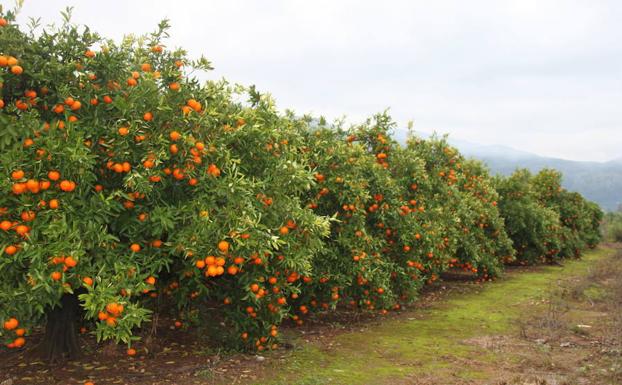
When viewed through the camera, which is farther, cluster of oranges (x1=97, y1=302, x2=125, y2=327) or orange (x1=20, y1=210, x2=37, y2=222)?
orange (x1=20, y1=210, x2=37, y2=222)

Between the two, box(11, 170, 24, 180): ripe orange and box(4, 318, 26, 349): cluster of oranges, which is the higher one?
box(11, 170, 24, 180): ripe orange

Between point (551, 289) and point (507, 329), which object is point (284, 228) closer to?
point (507, 329)

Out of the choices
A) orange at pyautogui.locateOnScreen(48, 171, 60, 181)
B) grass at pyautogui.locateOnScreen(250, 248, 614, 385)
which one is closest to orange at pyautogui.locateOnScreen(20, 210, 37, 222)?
orange at pyautogui.locateOnScreen(48, 171, 60, 181)

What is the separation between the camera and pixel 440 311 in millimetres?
12711

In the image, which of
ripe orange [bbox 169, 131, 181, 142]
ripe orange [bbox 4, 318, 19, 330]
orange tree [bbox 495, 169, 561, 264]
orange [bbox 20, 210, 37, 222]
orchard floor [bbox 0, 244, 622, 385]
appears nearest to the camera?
orange [bbox 20, 210, 37, 222]

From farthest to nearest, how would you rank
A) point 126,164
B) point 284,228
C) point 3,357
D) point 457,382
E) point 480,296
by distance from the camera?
point 480,296 < point 3,357 < point 457,382 < point 284,228 < point 126,164

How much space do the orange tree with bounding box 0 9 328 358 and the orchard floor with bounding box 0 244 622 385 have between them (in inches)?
37.3

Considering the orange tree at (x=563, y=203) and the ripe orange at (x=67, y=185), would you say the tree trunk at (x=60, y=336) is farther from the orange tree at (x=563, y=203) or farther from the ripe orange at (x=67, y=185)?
the orange tree at (x=563, y=203)

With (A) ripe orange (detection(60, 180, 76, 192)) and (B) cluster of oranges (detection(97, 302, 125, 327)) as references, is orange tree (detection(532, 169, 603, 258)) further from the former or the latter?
(A) ripe orange (detection(60, 180, 76, 192))

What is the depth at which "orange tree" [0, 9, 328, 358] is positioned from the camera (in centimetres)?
509

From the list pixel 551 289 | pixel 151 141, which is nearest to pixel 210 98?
pixel 151 141

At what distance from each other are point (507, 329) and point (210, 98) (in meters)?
7.52

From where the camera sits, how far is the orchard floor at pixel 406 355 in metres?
7.06

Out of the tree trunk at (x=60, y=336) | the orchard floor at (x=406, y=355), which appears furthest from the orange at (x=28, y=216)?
the orchard floor at (x=406, y=355)
